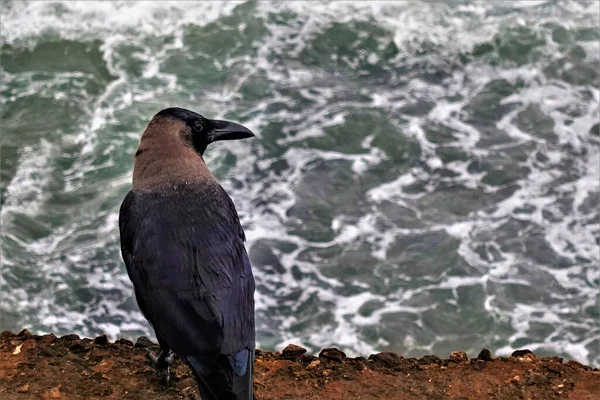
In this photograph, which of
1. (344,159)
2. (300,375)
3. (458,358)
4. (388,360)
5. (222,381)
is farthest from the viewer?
(344,159)

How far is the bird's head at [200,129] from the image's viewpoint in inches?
211

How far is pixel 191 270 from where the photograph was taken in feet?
14.7

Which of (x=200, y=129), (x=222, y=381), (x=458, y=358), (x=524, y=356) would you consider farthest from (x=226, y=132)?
Result: (x=524, y=356)

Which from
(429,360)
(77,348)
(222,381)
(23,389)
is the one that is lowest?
(23,389)

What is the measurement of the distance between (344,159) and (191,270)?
20.9 ft

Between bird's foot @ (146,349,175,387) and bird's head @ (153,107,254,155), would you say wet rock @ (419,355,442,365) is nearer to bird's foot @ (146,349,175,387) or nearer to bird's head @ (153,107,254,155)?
bird's foot @ (146,349,175,387)

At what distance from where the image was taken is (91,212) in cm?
1003

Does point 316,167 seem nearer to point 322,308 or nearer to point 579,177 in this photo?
point 322,308

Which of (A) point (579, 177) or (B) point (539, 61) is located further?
(B) point (539, 61)

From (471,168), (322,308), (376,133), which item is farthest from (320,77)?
(322,308)

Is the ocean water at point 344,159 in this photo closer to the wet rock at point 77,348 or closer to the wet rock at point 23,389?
the wet rock at point 77,348

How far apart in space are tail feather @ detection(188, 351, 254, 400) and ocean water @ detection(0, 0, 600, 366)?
4.25 metres

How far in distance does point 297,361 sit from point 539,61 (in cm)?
783

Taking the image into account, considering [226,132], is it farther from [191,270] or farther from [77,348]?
[77,348]
